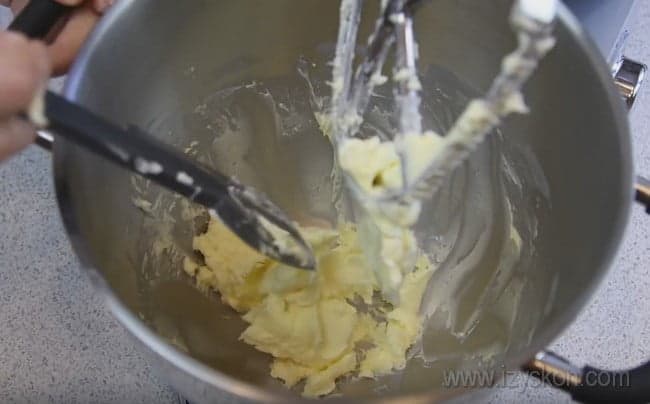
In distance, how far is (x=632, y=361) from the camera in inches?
30.7

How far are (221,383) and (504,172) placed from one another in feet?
1.24

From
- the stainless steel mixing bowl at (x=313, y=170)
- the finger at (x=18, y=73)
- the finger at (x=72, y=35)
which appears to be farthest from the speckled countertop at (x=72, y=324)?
the finger at (x=18, y=73)

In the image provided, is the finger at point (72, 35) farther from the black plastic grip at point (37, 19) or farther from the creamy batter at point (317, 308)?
the creamy batter at point (317, 308)

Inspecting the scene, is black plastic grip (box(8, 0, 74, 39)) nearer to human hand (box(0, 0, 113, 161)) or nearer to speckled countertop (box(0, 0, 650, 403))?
human hand (box(0, 0, 113, 161))

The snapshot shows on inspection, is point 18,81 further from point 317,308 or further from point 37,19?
point 317,308

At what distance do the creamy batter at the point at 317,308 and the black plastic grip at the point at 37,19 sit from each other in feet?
0.83

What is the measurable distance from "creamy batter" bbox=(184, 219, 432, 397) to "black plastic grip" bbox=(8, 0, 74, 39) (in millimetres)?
253

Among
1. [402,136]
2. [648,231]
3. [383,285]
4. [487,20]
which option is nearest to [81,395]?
[383,285]

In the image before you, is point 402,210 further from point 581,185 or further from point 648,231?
point 648,231

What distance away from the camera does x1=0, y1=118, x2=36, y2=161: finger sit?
0.51 m

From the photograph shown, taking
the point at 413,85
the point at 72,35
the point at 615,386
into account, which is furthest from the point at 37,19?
the point at 615,386

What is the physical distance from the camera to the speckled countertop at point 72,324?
751 mm

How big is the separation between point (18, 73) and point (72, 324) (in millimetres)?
386

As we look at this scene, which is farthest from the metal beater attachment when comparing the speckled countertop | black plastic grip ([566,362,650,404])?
the speckled countertop
